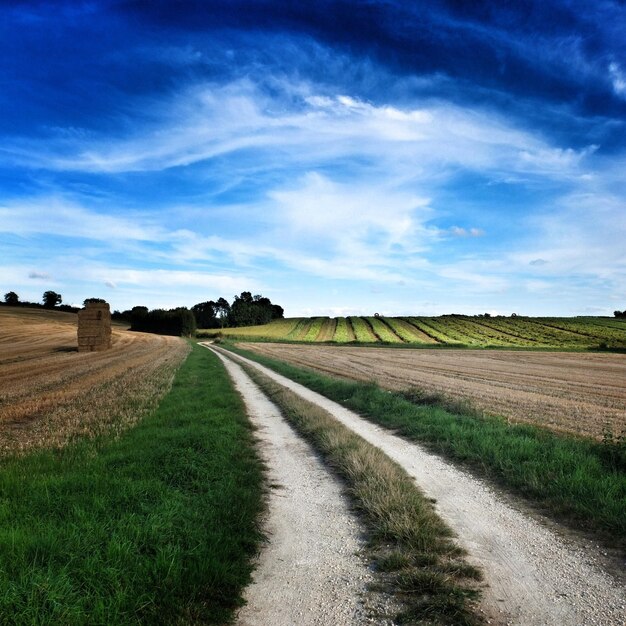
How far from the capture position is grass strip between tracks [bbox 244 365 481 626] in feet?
14.7

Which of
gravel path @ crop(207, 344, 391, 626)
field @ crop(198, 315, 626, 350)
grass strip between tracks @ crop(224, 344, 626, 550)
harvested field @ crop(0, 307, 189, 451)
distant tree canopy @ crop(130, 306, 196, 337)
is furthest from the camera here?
distant tree canopy @ crop(130, 306, 196, 337)

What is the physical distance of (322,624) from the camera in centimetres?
421

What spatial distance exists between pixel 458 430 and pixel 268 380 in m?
15.0

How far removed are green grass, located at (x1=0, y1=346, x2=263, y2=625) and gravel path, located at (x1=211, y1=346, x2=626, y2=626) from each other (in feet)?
9.26

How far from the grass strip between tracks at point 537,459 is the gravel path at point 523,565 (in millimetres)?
678

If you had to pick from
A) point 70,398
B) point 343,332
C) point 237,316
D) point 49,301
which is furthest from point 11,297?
point 70,398

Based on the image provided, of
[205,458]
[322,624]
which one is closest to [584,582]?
[322,624]

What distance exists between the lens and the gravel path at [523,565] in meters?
4.44

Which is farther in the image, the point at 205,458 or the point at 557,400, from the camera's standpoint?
the point at 557,400

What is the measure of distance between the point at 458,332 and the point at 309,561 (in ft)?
307

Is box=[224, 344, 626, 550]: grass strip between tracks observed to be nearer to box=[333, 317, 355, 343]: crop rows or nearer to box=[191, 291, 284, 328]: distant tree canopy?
box=[333, 317, 355, 343]: crop rows

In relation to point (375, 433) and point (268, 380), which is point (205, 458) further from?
point (268, 380)

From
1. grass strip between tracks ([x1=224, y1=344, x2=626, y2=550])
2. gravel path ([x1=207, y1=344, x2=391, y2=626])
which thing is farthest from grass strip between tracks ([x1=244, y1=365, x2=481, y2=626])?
grass strip between tracks ([x1=224, y1=344, x2=626, y2=550])

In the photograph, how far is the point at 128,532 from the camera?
18.1 feet
